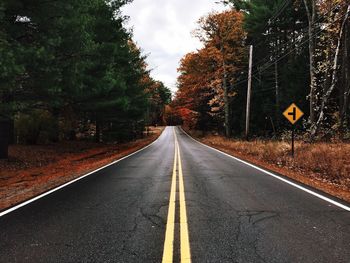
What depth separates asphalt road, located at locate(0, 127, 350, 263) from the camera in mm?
4074

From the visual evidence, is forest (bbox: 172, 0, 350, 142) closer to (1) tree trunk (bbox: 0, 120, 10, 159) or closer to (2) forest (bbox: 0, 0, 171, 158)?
(2) forest (bbox: 0, 0, 171, 158)

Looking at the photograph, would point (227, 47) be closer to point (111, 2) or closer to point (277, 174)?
point (111, 2)

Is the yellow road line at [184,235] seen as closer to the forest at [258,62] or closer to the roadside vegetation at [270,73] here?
the roadside vegetation at [270,73]

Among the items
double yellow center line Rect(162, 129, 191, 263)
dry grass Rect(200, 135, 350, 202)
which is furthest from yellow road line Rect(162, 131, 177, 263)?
dry grass Rect(200, 135, 350, 202)

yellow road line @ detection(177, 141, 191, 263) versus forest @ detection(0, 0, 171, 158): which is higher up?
forest @ detection(0, 0, 171, 158)

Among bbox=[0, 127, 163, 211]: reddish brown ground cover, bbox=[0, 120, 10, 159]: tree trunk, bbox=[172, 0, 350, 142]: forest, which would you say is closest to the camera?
bbox=[0, 127, 163, 211]: reddish brown ground cover

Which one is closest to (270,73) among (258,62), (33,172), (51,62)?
(258,62)

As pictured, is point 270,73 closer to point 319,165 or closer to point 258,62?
point 258,62

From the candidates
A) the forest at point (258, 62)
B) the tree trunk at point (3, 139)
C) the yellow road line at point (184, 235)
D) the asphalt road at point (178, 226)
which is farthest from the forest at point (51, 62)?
the forest at point (258, 62)

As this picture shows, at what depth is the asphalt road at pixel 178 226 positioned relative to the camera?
13.4ft

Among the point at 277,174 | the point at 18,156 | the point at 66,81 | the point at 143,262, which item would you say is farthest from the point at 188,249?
the point at 18,156

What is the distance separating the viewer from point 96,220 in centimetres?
562

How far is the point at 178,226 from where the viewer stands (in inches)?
204

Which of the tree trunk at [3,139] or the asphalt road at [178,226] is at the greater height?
the tree trunk at [3,139]
